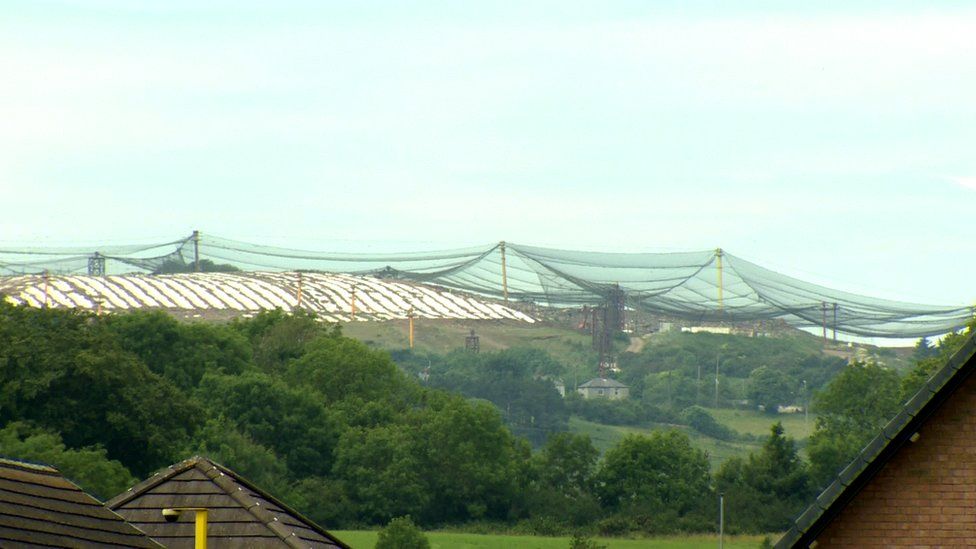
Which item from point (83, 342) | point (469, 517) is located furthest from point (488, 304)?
point (83, 342)

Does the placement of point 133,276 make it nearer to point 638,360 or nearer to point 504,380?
point 504,380

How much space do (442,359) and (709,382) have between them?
22.1 m

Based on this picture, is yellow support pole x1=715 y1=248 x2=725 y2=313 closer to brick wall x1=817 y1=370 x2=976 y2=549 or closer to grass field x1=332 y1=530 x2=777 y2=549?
grass field x1=332 y1=530 x2=777 y2=549

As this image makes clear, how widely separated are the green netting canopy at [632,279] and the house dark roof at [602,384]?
15.5 meters

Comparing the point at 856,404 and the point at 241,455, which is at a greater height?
the point at 856,404

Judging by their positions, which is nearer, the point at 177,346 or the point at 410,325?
the point at 177,346

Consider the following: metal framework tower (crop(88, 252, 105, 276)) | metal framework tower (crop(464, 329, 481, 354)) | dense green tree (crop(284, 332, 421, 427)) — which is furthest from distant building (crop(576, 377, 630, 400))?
dense green tree (crop(284, 332, 421, 427))

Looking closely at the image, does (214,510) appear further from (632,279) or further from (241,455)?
(632,279)

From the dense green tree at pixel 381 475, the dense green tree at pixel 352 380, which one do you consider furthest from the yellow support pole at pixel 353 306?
the dense green tree at pixel 381 475

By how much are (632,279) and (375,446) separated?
54.0 metres

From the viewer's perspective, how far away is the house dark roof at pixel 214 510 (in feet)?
48.6

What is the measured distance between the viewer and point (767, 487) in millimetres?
81438

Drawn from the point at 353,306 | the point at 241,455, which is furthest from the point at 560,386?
the point at 241,455

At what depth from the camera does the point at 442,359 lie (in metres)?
152
